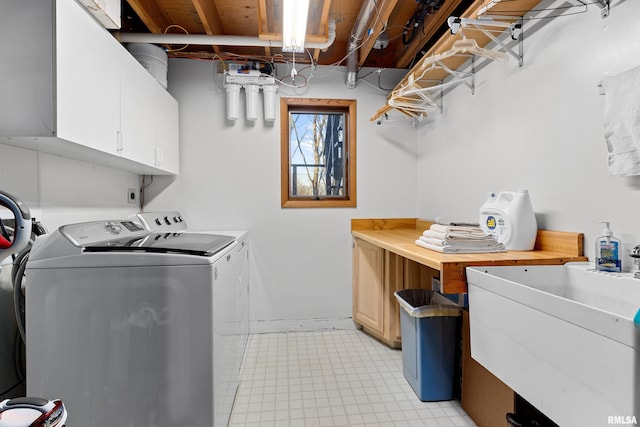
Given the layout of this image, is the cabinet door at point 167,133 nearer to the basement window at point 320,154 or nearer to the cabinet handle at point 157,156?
the cabinet handle at point 157,156

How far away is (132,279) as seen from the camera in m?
1.41

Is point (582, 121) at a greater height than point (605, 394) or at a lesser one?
greater

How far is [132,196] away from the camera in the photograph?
2.79m

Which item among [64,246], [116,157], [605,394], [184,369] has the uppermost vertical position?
[116,157]

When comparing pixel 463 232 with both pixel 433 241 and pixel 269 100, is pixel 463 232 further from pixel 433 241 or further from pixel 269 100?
pixel 269 100

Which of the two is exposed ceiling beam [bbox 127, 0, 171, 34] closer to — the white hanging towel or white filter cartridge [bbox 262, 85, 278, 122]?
white filter cartridge [bbox 262, 85, 278, 122]

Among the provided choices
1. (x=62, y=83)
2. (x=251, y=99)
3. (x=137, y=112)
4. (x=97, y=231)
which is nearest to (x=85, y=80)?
(x=62, y=83)

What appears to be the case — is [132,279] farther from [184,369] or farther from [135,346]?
[184,369]

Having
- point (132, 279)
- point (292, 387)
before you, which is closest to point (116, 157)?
point (132, 279)

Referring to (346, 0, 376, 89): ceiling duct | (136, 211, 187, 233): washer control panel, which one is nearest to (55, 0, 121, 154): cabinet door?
(136, 211, 187, 233): washer control panel

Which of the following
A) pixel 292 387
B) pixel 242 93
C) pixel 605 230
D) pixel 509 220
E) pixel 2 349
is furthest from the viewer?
pixel 242 93

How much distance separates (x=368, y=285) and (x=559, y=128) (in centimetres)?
181

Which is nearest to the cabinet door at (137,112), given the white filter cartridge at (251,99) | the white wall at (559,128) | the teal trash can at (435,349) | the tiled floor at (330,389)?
the white filter cartridge at (251,99)

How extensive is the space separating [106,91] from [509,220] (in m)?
2.18
